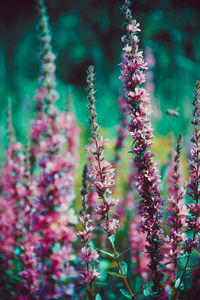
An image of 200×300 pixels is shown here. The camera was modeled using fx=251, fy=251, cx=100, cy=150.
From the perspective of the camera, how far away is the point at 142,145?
1302 mm

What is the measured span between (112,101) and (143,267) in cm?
684

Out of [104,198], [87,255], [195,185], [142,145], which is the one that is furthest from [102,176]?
[195,185]

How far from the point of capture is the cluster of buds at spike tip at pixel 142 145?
4.25ft

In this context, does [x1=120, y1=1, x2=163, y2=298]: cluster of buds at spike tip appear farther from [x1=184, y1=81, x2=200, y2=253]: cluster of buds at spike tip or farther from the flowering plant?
[x1=184, y1=81, x2=200, y2=253]: cluster of buds at spike tip

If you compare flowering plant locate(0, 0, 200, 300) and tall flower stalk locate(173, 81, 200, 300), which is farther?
tall flower stalk locate(173, 81, 200, 300)

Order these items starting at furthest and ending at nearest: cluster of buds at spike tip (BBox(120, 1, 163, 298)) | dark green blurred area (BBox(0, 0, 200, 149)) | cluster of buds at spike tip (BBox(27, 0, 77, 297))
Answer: dark green blurred area (BBox(0, 0, 200, 149)), cluster of buds at spike tip (BBox(120, 1, 163, 298)), cluster of buds at spike tip (BBox(27, 0, 77, 297))

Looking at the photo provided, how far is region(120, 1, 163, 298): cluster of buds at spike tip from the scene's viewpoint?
130cm

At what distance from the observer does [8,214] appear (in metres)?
2.46

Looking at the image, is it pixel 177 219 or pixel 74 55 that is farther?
pixel 74 55

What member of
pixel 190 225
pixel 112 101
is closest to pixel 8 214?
pixel 190 225

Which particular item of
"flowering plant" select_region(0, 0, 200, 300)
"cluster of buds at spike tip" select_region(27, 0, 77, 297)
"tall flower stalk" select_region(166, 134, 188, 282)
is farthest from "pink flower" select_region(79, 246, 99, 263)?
"tall flower stalk" select_region(166, 134, 188, 282)

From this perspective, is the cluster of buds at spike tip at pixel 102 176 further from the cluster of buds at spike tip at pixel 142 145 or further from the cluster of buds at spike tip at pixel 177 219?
the cluster of buds at spike tip at pixel 177 219

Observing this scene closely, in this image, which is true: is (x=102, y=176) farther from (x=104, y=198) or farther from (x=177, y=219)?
(x=177, y=219)

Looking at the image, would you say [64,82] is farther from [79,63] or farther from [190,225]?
[190,225]
